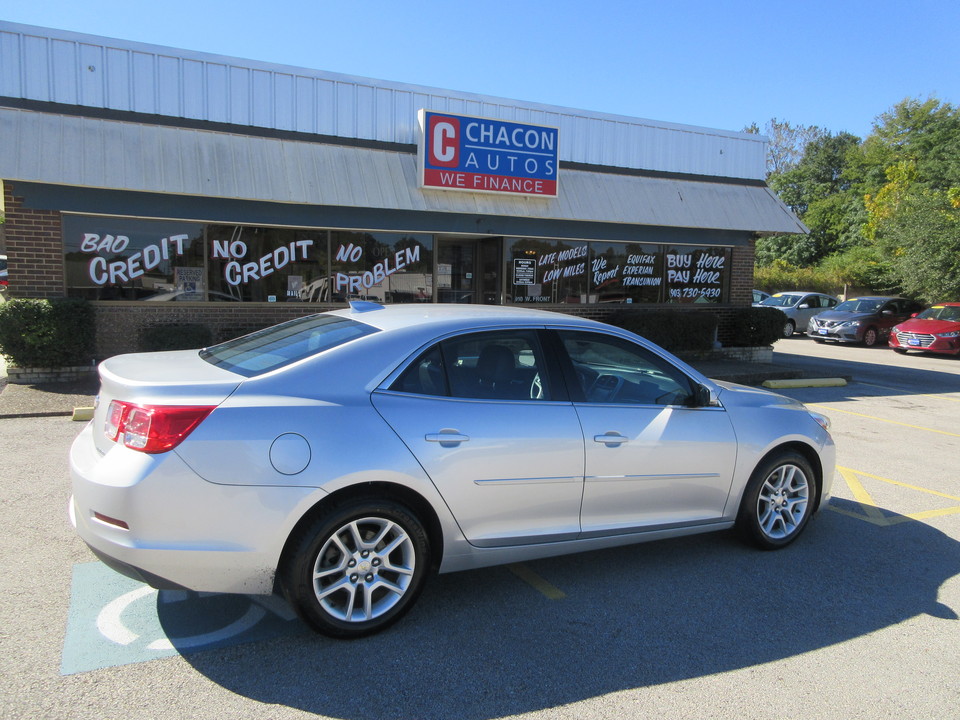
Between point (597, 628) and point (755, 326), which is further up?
point (755, 326)

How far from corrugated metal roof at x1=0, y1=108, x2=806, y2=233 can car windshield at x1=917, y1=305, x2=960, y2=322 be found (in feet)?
34.9

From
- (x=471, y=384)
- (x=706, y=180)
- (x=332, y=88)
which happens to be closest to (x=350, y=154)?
(x=332, y=88)

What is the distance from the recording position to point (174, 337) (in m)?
10.5

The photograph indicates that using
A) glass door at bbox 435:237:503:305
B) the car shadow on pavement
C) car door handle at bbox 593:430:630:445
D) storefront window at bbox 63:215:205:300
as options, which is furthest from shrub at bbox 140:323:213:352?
car door handle at bbox 593:430:630:445

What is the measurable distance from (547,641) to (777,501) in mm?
2119

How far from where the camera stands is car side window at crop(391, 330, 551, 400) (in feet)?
12.2

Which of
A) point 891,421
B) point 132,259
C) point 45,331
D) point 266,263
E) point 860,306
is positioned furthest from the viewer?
point 860,306

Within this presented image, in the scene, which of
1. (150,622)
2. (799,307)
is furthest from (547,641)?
(799,307)

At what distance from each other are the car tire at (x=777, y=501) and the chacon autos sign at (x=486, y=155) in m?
8.70

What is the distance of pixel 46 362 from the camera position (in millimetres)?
9953

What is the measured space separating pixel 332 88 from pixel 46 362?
6.16 m

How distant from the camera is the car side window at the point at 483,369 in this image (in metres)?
3.72

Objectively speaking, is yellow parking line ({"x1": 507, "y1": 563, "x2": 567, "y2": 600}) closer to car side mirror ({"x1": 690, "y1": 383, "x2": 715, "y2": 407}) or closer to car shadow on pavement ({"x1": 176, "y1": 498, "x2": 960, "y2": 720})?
car shadow on pavement ({"x1": 176, "y1": 498, "x2": 960, "y2": 720})

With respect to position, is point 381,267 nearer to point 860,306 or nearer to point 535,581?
point 535,581
